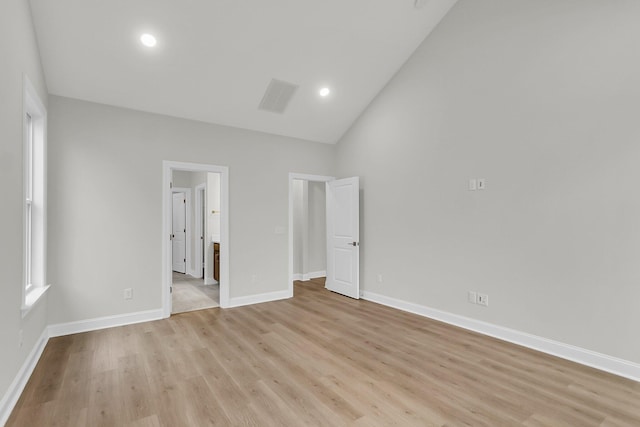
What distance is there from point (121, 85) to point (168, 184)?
1.29 metres

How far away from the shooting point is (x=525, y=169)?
331cm

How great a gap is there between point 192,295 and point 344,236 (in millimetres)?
2841

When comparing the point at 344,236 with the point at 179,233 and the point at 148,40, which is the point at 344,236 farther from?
the point at 179,233

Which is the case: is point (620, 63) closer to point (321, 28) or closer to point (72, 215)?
point (321, 28)

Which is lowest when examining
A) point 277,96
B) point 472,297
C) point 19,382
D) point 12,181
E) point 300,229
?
point 19,382

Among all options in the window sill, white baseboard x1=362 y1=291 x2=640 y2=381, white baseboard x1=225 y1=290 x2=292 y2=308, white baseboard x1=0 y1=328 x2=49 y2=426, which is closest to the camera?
white baseboard x1=0 y1=328 x2=49 y2=426

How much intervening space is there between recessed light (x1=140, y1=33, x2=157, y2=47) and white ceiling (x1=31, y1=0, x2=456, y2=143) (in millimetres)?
57

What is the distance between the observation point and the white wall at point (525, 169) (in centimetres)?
275

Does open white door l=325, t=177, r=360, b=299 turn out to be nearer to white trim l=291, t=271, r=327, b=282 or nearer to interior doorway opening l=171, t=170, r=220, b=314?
white trim l=291, t=271, r=327, b=282

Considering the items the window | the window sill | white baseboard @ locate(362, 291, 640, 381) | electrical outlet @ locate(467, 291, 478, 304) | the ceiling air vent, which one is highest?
the ceiling air vent

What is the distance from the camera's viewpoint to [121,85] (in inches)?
147

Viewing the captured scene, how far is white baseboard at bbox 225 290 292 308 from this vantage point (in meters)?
4.80

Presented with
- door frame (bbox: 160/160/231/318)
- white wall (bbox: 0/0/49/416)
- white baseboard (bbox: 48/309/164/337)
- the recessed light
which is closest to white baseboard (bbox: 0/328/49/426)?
white wall (bbox: 0/0/49/416)

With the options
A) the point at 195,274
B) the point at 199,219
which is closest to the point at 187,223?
the point at 199,219
